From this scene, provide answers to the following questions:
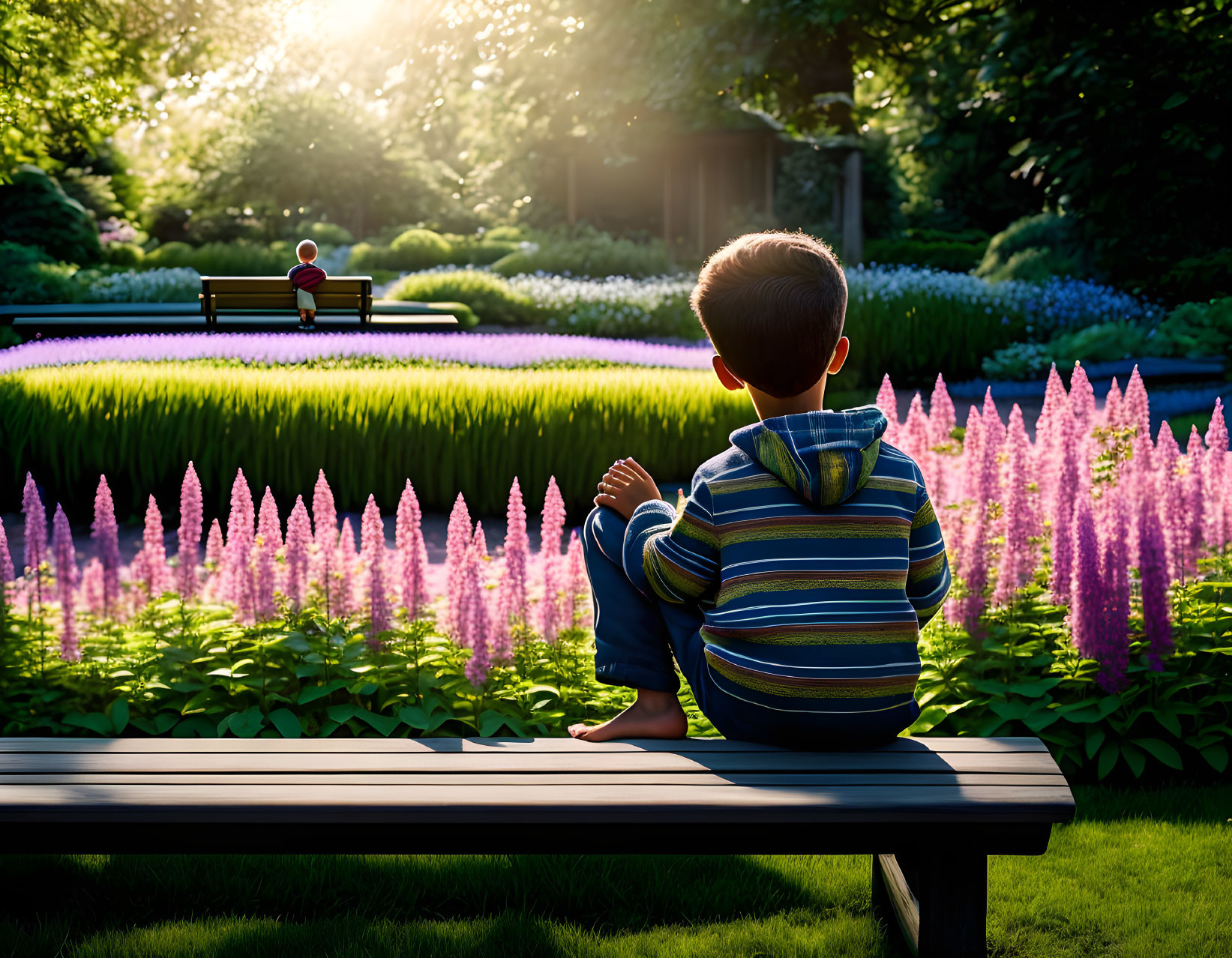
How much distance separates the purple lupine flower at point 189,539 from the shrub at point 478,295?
1437 cm

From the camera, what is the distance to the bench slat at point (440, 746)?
241 cm

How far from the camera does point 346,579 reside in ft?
12.5

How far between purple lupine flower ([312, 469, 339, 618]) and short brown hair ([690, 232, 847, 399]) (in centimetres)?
179

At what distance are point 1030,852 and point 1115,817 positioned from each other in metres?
1.34

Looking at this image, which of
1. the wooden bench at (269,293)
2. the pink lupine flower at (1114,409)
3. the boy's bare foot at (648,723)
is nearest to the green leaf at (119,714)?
the boy's bare foot at (648,723)

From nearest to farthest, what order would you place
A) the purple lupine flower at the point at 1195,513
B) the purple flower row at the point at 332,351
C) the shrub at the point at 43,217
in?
the purple lupine flower at the point at 1195,513 → the purple flower row at the point at 332,351 → the shrub at the point at 43,217

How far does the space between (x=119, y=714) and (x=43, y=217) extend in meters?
23.6

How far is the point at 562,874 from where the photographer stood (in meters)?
2.99

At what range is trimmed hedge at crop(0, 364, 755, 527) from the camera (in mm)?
6691

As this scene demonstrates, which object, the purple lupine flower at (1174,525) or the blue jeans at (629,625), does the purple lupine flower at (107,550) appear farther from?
the purple lupine flower at (1174,525)

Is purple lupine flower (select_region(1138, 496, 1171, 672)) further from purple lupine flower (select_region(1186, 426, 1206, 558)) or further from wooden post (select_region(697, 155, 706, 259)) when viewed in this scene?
wooden post (select_region(697, 155, 706, 259))

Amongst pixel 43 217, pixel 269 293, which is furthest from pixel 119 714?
pixel 43 217

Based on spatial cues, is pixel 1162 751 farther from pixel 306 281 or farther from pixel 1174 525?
pixel 306 281

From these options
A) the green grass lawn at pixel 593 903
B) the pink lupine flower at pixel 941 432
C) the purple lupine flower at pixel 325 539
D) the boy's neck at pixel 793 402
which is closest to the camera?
the boy's neck at pixel 793 402
